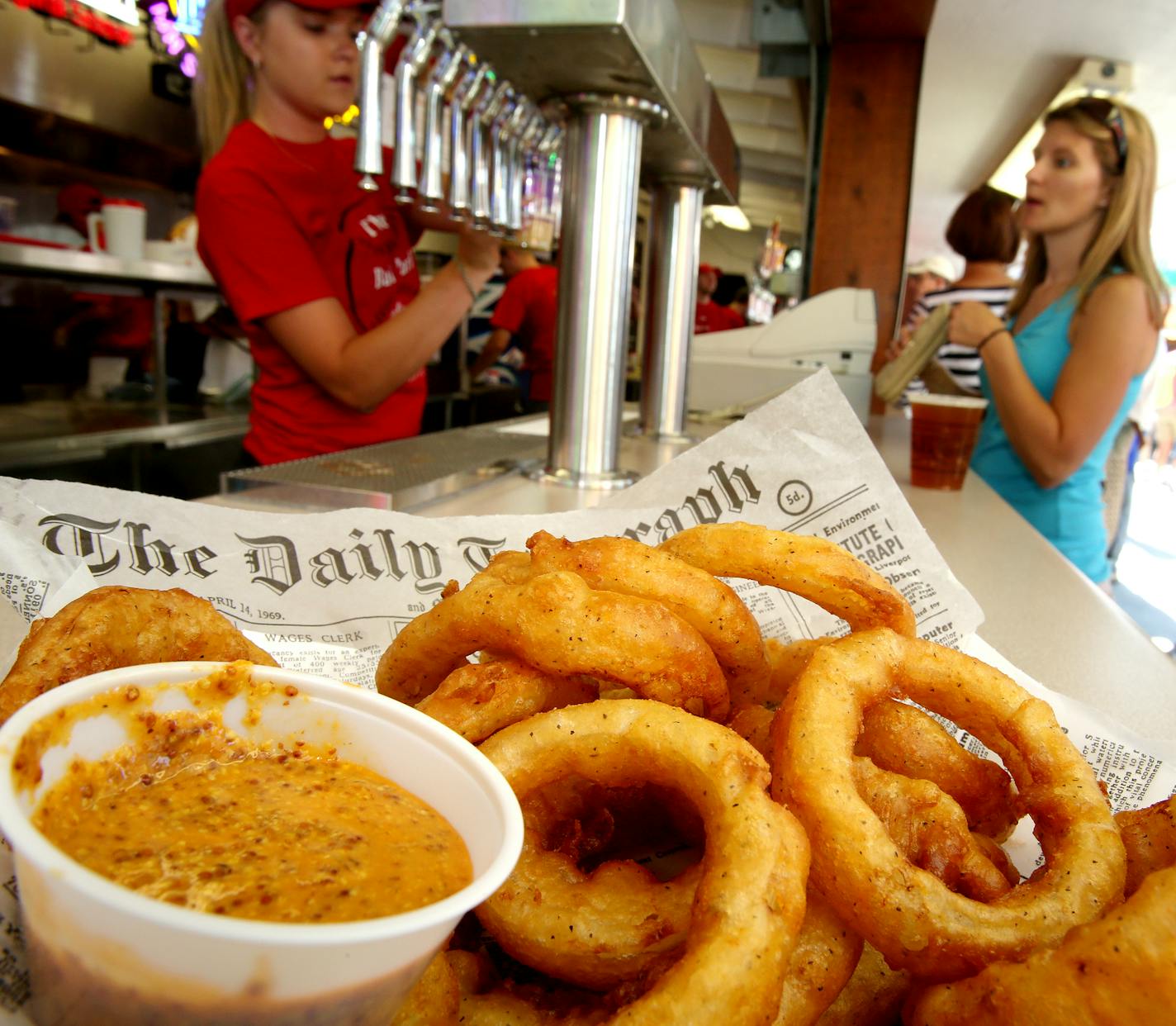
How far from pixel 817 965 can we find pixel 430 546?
0.79 metres

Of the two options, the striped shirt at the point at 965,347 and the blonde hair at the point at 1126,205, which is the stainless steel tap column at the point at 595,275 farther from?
the striped shirt at the point at 965,347

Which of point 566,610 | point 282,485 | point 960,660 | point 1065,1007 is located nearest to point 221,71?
point 282,485

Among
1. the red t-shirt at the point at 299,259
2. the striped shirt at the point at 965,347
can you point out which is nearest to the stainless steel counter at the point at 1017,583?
the red t-shirt at the point at 299,259

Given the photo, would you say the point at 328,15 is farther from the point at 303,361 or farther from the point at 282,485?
the point at 282,485

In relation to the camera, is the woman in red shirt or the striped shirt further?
the striped shirt

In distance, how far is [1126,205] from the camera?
9.37ft

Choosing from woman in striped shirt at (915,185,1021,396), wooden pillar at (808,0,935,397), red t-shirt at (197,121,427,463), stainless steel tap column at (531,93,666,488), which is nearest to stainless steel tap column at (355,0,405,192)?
stainless steel tap column at (531,93,666,488)

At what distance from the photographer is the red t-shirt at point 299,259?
229cm

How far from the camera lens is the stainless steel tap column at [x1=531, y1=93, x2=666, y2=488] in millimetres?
2090

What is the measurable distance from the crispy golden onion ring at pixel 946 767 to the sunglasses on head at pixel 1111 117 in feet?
9.41

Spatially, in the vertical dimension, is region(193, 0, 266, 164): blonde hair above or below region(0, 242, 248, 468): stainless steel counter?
above

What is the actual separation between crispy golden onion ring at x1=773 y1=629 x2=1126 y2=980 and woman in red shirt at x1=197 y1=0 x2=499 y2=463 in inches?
75.8

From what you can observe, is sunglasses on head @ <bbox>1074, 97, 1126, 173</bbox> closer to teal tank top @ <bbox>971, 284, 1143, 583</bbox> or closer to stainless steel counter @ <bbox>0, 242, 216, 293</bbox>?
teal tank top @ <bbox>971, 284, 1143, 583</bbox>

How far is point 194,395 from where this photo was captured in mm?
5156
